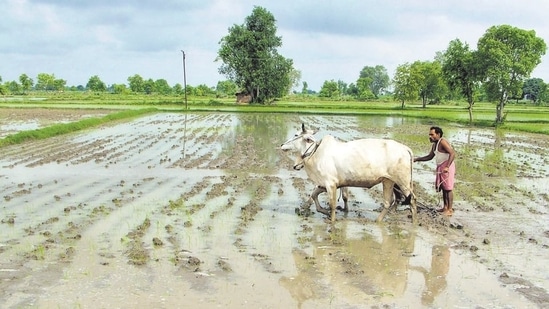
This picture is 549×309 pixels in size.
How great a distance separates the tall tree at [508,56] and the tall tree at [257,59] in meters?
30.9

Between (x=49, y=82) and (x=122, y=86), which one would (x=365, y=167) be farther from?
(x=49, y=82)

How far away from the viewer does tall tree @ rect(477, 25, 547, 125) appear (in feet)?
109

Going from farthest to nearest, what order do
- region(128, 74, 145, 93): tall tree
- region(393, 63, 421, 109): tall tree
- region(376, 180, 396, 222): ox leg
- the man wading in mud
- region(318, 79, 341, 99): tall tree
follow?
region(128, 74, 145, 93): tall tree
region(318, 79, 341, 99): tall tree
region(393, 63, 421, 109): tall tree
the man wading in mud
region(376, 180, 396, 222): ox leg

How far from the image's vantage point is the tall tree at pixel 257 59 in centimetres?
6209

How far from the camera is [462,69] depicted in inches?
1427

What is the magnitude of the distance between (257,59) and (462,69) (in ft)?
101

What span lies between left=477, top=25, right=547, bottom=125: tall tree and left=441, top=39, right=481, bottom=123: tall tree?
0.84 metres

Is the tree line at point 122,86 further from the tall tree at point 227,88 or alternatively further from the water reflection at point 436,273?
the water reflection at point 436,273

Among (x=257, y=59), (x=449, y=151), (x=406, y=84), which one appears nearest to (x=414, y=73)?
(x=406, y=84)

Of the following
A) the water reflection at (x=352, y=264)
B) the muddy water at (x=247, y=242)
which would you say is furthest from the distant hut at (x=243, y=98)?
the water reflection at (x=352, y=264)

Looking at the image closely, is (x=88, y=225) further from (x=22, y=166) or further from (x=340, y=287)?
(x=22, y=166)

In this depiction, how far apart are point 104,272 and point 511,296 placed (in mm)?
4523

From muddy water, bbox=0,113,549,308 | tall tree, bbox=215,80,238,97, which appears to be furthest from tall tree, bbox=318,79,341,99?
muddy water, bbox=0,113,549,308

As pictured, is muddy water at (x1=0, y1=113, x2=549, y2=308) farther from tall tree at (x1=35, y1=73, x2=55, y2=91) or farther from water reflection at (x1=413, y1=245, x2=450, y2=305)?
tall tree at (x1=35, y1=73, x2=55, y2=91)
